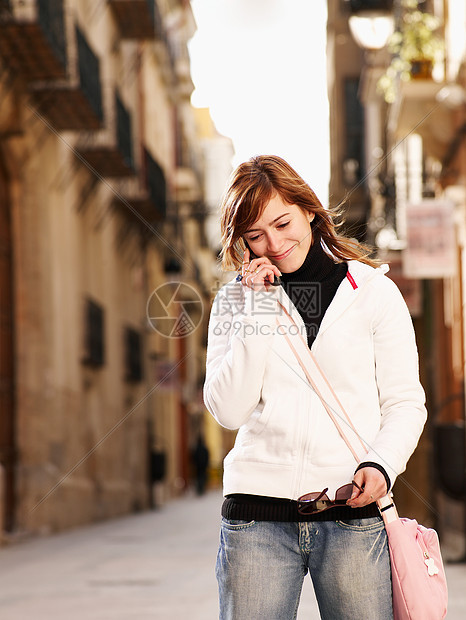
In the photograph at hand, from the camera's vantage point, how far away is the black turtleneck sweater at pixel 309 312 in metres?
2.33

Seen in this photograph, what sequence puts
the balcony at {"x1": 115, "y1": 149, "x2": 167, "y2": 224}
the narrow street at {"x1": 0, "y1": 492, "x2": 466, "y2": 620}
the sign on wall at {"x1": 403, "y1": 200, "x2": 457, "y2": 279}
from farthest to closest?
the balcony at {"x1": 115, "y1": 149, "x2": 167, "y2": 224} < the sign on wall at {"x1": 403, "y1": 200, "x2": 457, "y2": 279} < the narrow street at {"x1": 0, "y1": 492, "x2": 466, "y2": 620}

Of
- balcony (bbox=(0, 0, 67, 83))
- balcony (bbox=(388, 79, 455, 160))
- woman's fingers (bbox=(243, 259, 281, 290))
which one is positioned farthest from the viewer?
balcony (bbox=(388, 79, 455, 160))

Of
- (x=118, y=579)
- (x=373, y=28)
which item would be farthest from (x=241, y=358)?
(x=373, y=28)

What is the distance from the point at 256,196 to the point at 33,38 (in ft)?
31.7

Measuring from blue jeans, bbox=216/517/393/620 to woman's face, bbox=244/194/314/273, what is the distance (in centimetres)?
62

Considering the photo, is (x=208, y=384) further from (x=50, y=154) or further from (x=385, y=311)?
(x=50, y=154)

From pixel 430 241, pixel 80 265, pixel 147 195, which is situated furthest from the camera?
pixel 147 195

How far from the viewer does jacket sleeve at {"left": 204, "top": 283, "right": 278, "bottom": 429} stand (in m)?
2.37

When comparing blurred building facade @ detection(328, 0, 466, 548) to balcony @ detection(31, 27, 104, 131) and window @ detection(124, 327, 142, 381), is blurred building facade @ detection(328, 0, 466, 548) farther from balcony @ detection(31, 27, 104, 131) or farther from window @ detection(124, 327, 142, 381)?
window @ detection(124, 327, 142, 381)

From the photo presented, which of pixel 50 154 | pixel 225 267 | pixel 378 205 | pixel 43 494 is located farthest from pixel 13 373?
pixel 225 267

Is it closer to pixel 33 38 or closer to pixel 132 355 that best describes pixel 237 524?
pixel 33 38

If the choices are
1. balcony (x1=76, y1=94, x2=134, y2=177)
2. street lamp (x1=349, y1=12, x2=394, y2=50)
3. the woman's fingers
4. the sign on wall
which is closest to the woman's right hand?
the woman's fingers

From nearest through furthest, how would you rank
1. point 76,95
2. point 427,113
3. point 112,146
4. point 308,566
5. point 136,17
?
point 308,566 < point 427,113 < point 76,95 < point 112,146 < point 136,17

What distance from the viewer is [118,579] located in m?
8.13
